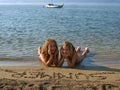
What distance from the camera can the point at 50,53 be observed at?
941cm

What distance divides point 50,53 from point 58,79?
5.19 feet

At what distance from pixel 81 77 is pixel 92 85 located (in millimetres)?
842

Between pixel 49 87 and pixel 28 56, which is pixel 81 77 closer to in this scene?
pixel 49 87

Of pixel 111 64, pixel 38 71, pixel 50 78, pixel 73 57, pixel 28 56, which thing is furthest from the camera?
pixel 28 56

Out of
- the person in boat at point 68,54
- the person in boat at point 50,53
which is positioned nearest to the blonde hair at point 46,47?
the person in boat at point 50,53

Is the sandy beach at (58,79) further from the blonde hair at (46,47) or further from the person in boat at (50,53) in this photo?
the blonde hair at (46,47)

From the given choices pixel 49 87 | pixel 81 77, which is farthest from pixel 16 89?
pixel 81 77

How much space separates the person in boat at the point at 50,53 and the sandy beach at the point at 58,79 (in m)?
0.31

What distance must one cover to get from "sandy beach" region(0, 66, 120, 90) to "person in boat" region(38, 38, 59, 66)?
311 mm

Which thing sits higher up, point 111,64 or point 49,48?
point 49,48

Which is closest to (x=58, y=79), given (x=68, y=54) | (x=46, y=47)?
(x=68, y=54)

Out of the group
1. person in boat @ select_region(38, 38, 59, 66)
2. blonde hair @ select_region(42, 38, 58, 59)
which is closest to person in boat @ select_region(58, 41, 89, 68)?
person in boat @ select_region(38, 38, 59, 66)

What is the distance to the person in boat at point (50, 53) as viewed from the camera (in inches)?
367

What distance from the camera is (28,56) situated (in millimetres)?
12023
